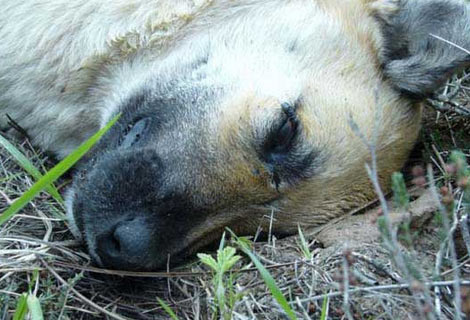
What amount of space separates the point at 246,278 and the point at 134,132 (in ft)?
2.56

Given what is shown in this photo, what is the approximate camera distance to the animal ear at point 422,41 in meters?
3.58

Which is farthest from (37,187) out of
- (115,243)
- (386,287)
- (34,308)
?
(386,287)

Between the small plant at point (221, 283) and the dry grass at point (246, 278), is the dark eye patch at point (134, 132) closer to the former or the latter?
the dry grass at point (246, 278)

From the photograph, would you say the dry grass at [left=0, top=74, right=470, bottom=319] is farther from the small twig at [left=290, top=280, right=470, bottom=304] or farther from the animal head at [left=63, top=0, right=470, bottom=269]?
the animal head at [left=63, top=0, right=470, bottom=269]

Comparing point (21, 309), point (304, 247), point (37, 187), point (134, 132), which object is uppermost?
point (37, 187)

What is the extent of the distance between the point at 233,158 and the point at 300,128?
326 millimetres

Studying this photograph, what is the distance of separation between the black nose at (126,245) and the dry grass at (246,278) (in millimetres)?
57

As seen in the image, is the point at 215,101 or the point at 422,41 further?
the point at 422,41

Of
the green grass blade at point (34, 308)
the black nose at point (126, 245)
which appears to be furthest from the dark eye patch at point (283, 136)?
the green grass blade at point (34, 308)

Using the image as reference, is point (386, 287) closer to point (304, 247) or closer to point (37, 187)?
point (304, 247)

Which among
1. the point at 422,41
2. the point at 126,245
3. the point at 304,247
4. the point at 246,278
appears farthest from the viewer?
the point at 422,41

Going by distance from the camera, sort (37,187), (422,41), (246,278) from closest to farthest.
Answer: (37,187), (246,278), (422,41)

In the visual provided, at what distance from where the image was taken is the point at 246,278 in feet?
9.87

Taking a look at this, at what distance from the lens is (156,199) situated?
2.91m
